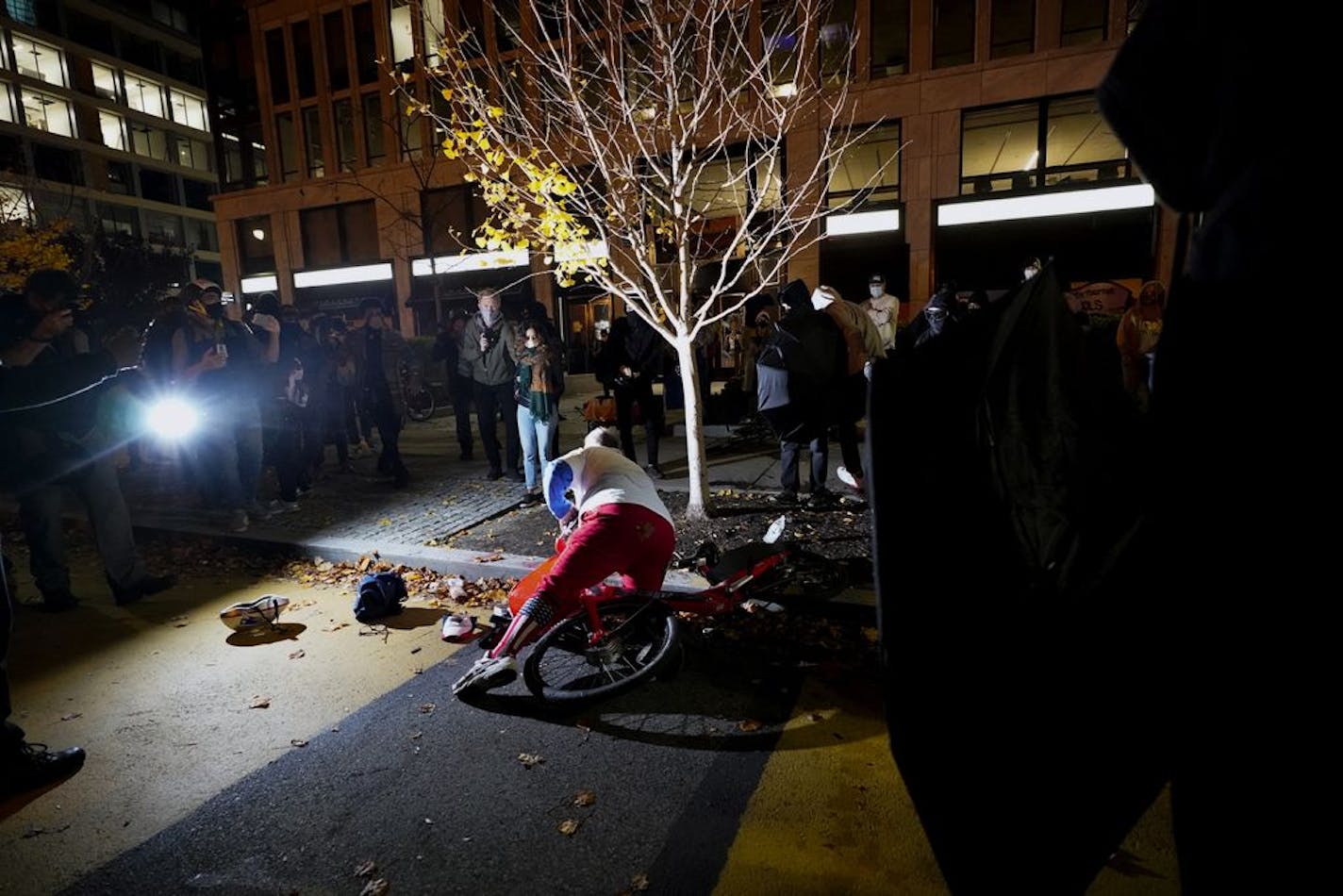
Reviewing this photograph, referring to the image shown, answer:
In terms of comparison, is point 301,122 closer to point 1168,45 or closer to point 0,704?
point 0,704

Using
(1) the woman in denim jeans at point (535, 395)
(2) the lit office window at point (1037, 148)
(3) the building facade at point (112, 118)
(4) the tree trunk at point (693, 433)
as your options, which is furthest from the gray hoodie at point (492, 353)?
(3) the building facade at point (112, 118)

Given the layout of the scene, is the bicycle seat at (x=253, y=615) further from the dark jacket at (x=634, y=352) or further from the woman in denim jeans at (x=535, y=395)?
the dark jacket at (x=634, y=352)

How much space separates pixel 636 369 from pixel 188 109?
3182 inches

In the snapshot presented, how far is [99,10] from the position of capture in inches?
2282

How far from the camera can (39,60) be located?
54.1 m

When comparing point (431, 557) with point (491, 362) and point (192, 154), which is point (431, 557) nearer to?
point (491, 362)

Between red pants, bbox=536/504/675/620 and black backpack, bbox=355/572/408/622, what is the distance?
190 centimetres

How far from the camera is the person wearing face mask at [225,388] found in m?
6.98

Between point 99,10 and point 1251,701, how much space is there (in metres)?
83.7

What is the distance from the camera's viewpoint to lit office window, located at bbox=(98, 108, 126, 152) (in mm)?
58566

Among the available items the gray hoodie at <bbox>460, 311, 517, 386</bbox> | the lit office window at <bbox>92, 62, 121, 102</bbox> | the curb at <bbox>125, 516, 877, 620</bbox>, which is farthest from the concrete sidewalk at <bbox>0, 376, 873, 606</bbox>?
the lit office window at <bbox>92, 62, 121, 102</bbox>

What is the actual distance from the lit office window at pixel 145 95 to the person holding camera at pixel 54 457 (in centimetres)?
7606

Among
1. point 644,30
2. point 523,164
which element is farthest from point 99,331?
point 644,30

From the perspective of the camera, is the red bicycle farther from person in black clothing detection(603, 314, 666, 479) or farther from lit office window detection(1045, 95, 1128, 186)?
lit office window detection(1045, 95, 1128, 186)
